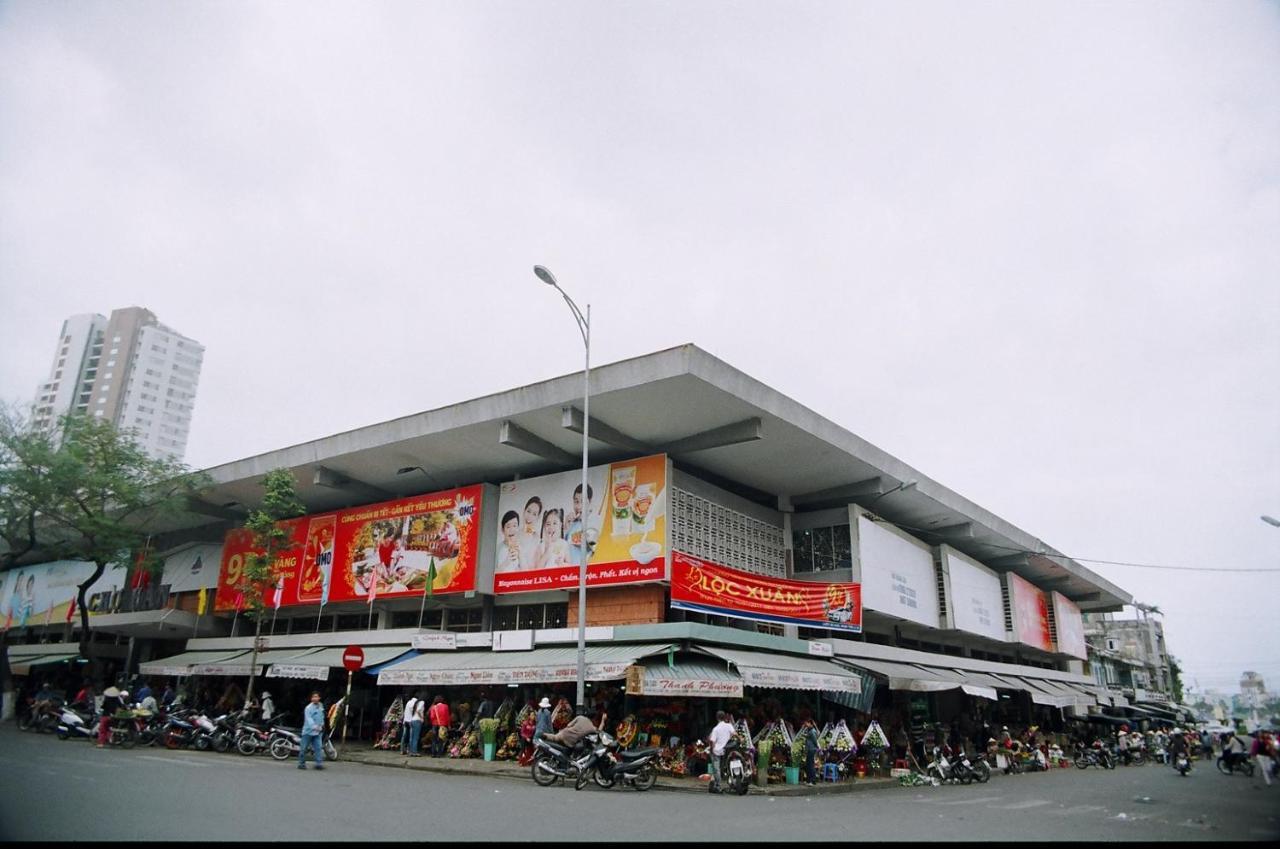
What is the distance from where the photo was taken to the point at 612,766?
1436 centimetres

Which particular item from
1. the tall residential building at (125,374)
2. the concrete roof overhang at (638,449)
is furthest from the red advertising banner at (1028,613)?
the tall residential building at (125,374)

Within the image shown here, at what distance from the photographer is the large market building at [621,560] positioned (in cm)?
1970

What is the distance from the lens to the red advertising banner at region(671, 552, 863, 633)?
19.3 metres

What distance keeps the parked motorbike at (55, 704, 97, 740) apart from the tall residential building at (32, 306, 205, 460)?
9811 cm

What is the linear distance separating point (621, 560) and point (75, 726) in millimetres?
14202

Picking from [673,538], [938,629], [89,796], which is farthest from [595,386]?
[938,629]

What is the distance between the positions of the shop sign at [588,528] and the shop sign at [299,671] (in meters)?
5.31

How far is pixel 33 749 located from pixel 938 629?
2679 centimetres

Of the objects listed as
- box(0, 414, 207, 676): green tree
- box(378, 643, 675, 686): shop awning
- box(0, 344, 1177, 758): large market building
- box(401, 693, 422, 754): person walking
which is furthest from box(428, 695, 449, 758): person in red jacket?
box(0, 414, 207, 676): green tree

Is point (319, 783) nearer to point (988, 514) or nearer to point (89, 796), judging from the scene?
point (89, 796)

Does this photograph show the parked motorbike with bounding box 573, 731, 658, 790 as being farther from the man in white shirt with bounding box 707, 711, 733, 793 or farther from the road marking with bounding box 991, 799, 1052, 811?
the road marking with bounding box 991, 799, 1052, 811

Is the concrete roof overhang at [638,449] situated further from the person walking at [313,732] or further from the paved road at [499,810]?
the paved road at [499,810]

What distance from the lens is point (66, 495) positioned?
26250mm

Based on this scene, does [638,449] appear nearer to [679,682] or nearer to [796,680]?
[679,682]
